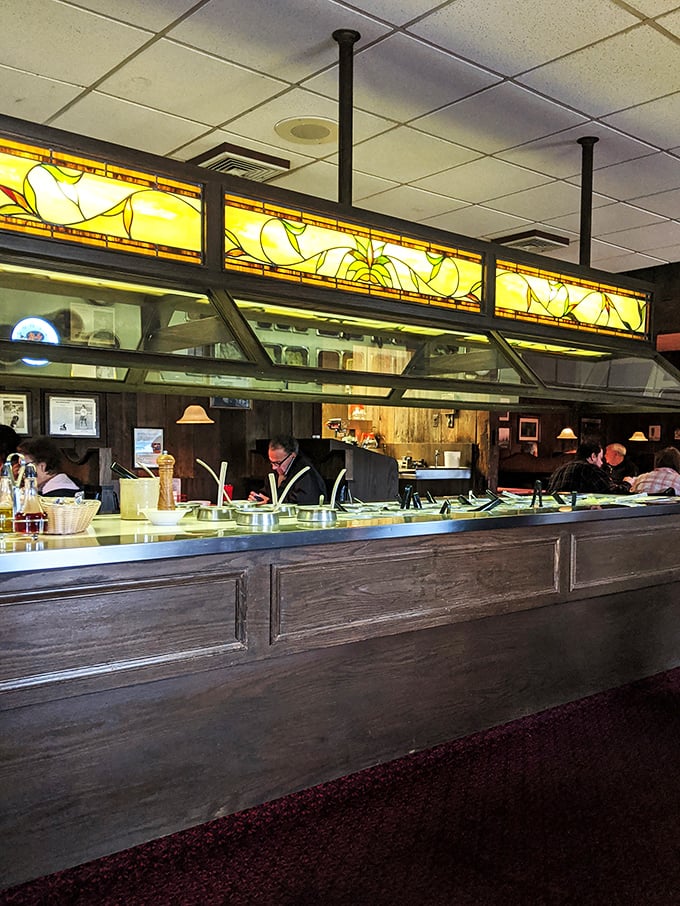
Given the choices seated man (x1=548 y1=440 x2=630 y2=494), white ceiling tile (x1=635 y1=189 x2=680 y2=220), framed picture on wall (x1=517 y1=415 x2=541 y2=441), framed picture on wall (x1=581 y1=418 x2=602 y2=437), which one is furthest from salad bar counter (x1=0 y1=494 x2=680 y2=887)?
framed picture on wall (x1=517 y1=415 x2=541 y2=441)

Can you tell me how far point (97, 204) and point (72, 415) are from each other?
5448 mm

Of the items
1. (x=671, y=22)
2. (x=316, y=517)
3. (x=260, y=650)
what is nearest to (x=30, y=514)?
(x=260, y=650)

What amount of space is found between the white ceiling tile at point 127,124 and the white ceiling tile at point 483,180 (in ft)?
5.59

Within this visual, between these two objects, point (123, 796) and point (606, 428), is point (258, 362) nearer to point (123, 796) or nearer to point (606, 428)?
point (123, 796)

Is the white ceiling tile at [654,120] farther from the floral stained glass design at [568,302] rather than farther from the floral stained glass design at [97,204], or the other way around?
the floral stained glass design at [97,204]

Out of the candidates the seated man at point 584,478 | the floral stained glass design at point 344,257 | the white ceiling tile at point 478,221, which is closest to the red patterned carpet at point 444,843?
the floral stained glass design at point 344,257

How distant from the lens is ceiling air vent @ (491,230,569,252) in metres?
6.61

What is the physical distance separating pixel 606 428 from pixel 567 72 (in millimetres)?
12992

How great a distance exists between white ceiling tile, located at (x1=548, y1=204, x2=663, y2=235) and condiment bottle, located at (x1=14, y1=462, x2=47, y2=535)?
15.2 ft

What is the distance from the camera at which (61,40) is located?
358 cm

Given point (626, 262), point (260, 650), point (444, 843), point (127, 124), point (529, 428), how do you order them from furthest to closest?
point (529, 428), point (626, 262), point (127, 124), point (260, 650), point (444, 843)

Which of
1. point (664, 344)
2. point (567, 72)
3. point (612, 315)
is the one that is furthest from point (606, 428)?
point (567, 72)

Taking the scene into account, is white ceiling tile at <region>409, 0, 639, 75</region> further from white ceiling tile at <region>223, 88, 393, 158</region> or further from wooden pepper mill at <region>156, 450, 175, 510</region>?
wooden pepper mill at <region>156, 450, 175, 510</region>

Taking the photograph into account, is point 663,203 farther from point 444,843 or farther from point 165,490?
point 444,843
